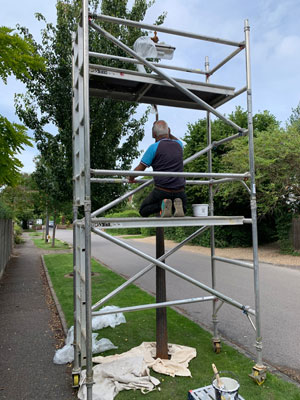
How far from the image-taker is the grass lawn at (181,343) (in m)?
3.28

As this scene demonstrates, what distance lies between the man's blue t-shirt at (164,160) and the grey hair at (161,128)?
216 millimetres

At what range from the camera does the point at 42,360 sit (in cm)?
427

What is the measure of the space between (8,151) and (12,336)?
3.14 meters

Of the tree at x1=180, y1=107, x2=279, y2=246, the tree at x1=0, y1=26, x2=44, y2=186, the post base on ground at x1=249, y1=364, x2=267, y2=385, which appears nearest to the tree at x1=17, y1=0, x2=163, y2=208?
the tree at x1=0, y1=26, x2=44, y2=186

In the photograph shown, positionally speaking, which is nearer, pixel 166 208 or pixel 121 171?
pixel 121 171

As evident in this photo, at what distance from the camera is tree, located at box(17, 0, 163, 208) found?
792 cm

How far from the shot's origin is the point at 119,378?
135 inches

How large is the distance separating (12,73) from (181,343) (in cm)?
540

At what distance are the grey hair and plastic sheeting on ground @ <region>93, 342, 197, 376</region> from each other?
2.81 m

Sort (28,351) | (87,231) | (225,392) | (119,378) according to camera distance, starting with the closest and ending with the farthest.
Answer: (225,392) → (87,231) → (119,378) → (28,351)

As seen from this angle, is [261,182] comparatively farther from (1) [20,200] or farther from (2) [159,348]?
(1) [20,200]

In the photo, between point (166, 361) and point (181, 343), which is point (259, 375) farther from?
point (181, 343)

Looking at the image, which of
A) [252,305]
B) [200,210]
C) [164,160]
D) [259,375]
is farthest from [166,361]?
[252,305]

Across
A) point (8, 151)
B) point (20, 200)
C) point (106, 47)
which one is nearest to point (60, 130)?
point (106, 47)
